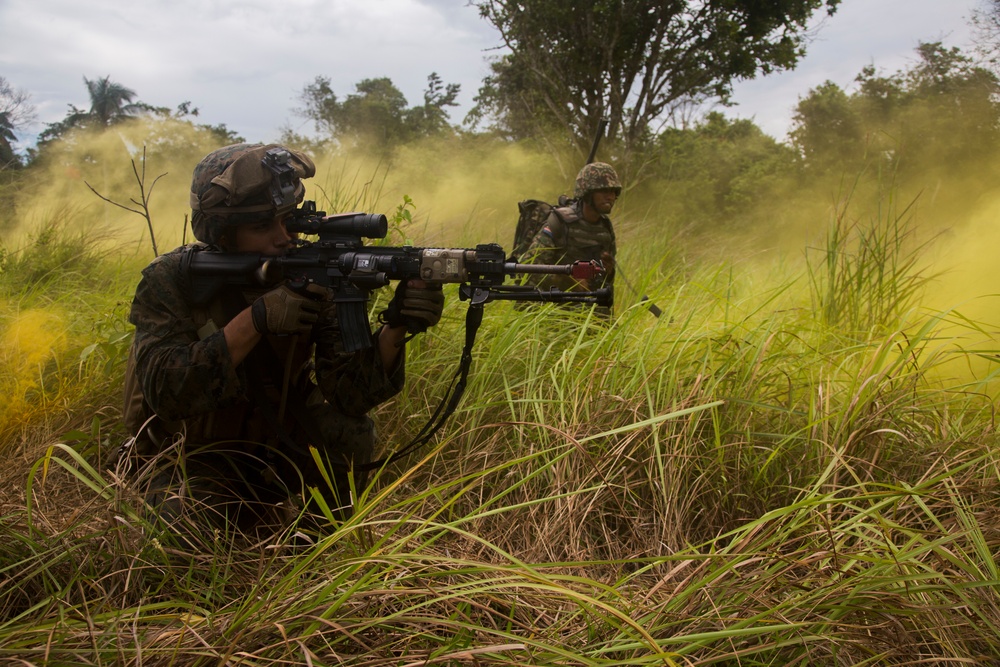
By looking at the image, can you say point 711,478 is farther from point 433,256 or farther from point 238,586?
point 238,586

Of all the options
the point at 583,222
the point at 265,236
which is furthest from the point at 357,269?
the point at 583,222

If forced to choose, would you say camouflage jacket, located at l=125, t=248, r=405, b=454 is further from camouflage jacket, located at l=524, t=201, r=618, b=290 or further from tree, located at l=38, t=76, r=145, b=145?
tree, located at l=38, t=76, r=145, b=145

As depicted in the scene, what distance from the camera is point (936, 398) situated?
263cm

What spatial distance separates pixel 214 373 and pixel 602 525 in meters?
1.35

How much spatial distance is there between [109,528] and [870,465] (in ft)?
7.09

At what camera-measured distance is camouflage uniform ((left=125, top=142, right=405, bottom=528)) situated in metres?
2.18

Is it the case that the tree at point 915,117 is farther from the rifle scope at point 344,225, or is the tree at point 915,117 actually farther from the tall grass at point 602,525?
the rifle scope at point 344,225

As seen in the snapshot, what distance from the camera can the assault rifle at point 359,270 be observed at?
2.11 m

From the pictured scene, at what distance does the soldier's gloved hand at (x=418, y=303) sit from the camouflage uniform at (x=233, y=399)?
0.77 feet

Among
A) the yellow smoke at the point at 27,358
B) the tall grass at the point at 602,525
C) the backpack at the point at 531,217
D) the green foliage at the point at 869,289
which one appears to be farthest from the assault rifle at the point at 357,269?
the backpack at the point at 531,217

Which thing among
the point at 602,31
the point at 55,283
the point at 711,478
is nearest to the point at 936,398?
the point at 711,478

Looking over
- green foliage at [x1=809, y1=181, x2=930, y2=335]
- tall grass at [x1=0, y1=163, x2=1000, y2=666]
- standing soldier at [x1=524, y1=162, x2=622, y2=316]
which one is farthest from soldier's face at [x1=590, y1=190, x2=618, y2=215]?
green foliage at [x1=809, y1=181, x2=930, y2=335]

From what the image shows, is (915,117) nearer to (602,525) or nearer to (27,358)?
(602,525)

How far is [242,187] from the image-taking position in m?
2.23
